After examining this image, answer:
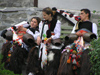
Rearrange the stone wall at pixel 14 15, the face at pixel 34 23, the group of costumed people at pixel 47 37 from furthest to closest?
the stone wall at pixel 14 15
the face at pixel 34 23
the group of costumed people at pixel 47 37

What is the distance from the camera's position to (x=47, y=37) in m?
5.31

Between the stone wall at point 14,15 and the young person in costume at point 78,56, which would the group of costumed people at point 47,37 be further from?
the stone wall at point 14,15

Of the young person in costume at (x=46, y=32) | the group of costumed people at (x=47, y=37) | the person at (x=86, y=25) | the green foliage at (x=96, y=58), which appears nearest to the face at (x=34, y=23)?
the group of costumed people at (x=47, y=37)

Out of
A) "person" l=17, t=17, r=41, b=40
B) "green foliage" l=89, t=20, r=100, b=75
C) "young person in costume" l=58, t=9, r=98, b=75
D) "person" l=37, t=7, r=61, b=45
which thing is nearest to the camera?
"green foliage" l=89, t=20, r=100, b=75

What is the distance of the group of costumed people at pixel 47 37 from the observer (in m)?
4.86

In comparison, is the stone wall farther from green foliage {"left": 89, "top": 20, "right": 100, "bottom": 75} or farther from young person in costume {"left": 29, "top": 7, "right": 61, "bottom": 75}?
green foliage {"left": 89, "top": 20, "right": 100, "bottom": 75}

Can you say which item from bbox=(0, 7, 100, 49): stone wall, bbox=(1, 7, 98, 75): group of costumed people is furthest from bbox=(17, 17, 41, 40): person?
bbox=(0, 7, 100, 49): stone wall

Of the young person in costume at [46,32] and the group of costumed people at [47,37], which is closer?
the group of costumed people at [47,37]

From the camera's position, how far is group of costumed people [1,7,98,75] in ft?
15.9

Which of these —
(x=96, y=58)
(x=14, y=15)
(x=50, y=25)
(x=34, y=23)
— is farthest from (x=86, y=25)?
(x=14, y=15)

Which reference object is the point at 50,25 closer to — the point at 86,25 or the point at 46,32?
the point at 46,32

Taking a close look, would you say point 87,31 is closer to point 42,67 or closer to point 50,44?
point 50,44

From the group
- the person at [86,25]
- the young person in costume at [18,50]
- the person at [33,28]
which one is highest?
the person at [86,25]

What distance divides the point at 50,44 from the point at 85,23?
821 mm
